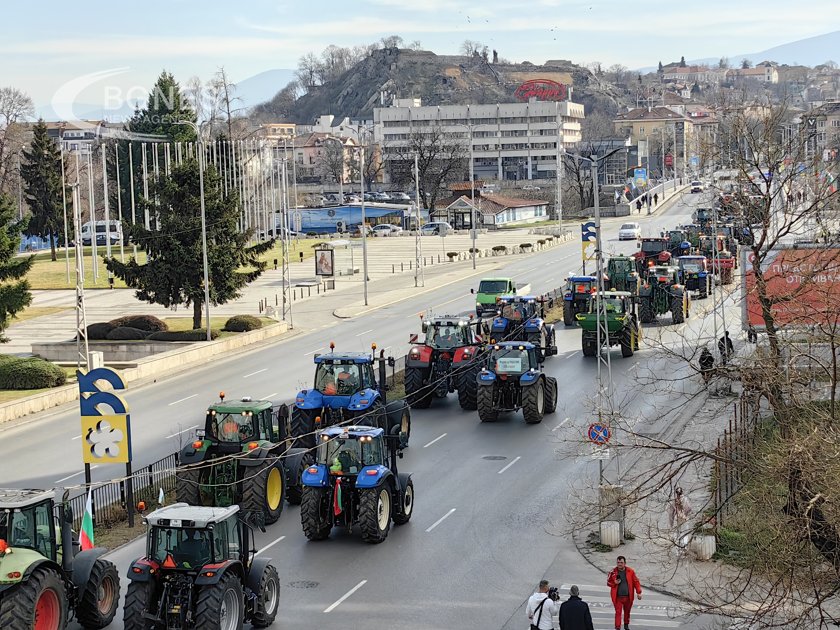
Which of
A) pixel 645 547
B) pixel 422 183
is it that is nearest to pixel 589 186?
pixel 422 183

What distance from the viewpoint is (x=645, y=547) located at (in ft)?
77.9

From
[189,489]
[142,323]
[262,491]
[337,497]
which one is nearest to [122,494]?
[189,489]

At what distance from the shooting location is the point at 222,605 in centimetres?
1750

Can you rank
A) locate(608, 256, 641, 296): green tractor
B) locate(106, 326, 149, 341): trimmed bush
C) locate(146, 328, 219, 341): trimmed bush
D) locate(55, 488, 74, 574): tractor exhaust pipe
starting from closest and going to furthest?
locate(55, 488, 74, 574): tractor exhaust pipe, locate(146, 328, 219, 341): trimmed bush, locate(106, 326, 149, 341): trimmed bush, locate(608, 256, 641, 296): green tractor

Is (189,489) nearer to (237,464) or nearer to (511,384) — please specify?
(237,464)

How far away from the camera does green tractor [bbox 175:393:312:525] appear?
24688 mm

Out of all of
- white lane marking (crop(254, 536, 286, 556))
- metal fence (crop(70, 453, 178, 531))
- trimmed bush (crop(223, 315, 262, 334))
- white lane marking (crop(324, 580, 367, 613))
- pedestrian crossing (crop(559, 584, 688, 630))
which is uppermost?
trimmed bush (crop(223, 315, 262, 334))

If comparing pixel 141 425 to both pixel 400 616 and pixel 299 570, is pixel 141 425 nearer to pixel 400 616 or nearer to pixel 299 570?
pixel 299 570

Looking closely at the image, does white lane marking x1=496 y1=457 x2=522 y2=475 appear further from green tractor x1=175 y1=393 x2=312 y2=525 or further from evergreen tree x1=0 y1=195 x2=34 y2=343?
evergreen tree x1=0 y1=195 x2=34 y2=343

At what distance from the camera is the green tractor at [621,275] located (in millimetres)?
58344

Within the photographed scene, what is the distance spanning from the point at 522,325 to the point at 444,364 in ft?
27.1

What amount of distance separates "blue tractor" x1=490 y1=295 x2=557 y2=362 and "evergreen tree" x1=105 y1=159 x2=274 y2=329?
16.0 m

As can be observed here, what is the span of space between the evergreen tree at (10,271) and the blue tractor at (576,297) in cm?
2415

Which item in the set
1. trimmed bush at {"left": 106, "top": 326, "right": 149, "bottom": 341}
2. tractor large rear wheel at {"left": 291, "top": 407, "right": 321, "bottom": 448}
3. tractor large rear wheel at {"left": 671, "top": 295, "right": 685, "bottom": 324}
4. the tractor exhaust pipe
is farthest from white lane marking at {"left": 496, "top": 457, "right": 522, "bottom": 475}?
trimmed bush at {"left": 106, "top": 326, "right": 149, "bottom": 341}
